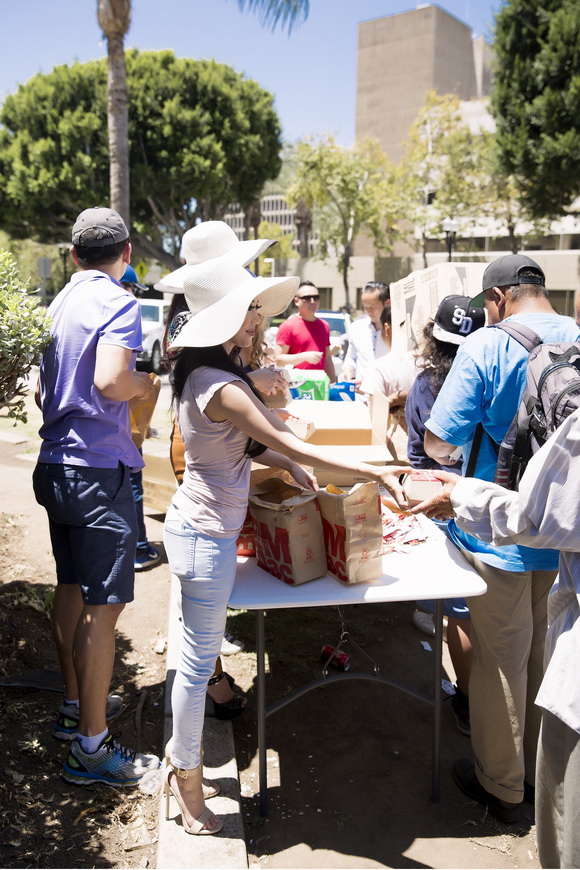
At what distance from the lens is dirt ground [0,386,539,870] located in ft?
8.29

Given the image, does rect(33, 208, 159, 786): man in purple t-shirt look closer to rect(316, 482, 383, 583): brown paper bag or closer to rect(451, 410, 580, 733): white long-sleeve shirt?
rect(316, 482, 383, 583): brown paper bag

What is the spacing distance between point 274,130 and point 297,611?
1096 inches

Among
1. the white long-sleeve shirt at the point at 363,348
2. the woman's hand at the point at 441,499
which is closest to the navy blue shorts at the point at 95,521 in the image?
the woman's hand at the point at 441,499

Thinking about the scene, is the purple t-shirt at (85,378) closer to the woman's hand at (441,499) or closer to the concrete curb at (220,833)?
the woman's hand at (441,499)

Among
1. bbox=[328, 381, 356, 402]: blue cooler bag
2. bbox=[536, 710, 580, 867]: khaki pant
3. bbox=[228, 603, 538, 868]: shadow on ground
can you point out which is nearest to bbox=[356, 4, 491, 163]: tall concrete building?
bbox=[328, 381, 356, 402]: blue cooler bag

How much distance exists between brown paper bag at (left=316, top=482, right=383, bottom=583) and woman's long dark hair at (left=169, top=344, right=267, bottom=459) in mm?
352

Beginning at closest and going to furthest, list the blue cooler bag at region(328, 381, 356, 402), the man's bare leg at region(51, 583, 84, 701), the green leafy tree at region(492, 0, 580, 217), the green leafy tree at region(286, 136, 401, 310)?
the man's bare leg at region(51, 583, 84, 701)
the blue cooler bag at region(328, 381, 356, 402)
the green leafy tree at region(492, 0, 580, 217)
the green leafy tree at region(286, 136, 401, 310)

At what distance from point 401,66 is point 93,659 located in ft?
235

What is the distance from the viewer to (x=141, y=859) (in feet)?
8.09

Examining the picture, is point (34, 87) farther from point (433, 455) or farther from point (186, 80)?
point (433, 455)

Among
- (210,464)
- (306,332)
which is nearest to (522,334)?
(210,464)

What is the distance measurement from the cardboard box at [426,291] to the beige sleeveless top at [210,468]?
1.97 meters

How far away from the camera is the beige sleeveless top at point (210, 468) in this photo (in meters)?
2.30

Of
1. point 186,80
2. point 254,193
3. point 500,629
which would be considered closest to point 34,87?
→ point 186,80
